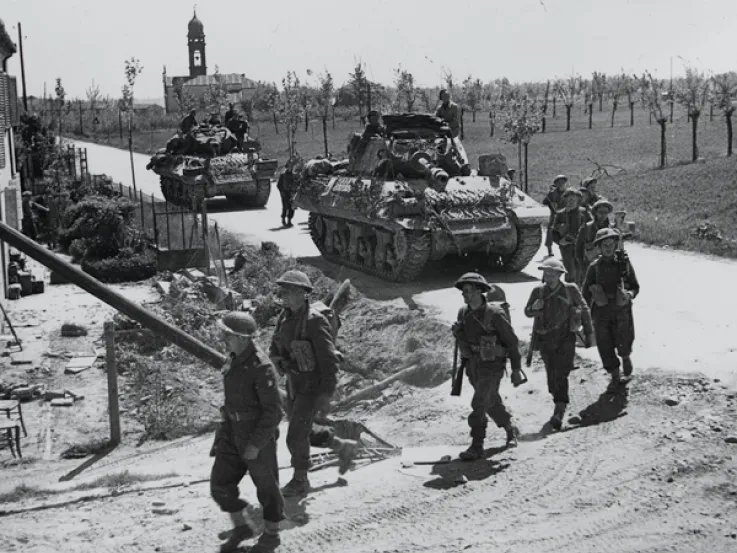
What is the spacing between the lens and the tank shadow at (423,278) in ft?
54.4

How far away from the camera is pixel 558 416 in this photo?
31.3 feet

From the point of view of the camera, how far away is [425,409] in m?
10.9

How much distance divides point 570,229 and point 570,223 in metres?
0.08

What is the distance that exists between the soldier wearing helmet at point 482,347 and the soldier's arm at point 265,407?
6.92 ft

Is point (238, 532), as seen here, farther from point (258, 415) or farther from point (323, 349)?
point (323, 349)

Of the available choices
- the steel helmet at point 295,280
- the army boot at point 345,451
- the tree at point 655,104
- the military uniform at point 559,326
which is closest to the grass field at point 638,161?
the tree at point 655,104

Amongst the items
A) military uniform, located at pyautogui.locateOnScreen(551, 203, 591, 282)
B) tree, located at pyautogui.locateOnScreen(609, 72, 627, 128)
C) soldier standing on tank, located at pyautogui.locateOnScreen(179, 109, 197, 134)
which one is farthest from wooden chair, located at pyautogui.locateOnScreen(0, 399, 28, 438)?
tree, located at pyautogui.locateOnScreen(609, 72, 627, 128)

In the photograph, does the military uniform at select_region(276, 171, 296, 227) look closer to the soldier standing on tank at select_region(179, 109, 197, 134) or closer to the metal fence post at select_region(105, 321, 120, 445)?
the soldier standing on tank at select_region(179, 109, 197, 134)

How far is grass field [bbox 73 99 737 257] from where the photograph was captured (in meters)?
23.5

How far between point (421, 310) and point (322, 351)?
22.4ft

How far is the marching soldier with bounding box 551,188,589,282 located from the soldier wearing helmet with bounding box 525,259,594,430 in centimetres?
406

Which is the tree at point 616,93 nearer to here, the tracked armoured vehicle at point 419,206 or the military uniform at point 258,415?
the tracked armoured vehicle at point 419,206

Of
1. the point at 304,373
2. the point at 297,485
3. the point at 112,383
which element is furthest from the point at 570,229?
the point at 297,485

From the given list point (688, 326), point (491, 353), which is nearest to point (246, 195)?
point (688, 326)
